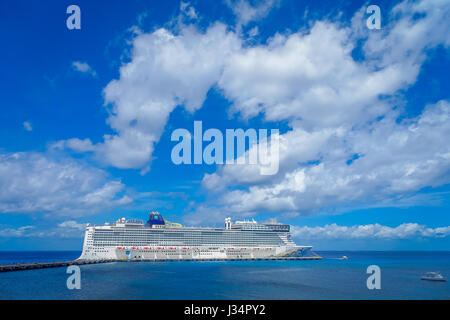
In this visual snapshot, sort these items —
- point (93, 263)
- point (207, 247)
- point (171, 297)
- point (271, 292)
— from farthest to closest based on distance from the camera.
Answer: point (207, 247)
point (93, 263)
point (271, 292)
point (171, 297)

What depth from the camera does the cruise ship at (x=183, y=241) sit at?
294 feet

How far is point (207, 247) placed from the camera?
99250mm

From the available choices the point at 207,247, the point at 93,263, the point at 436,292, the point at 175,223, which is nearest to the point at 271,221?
the point at 207,247

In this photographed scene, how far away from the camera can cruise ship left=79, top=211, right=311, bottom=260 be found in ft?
294

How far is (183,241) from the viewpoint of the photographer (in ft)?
321

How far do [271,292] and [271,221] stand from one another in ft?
248
